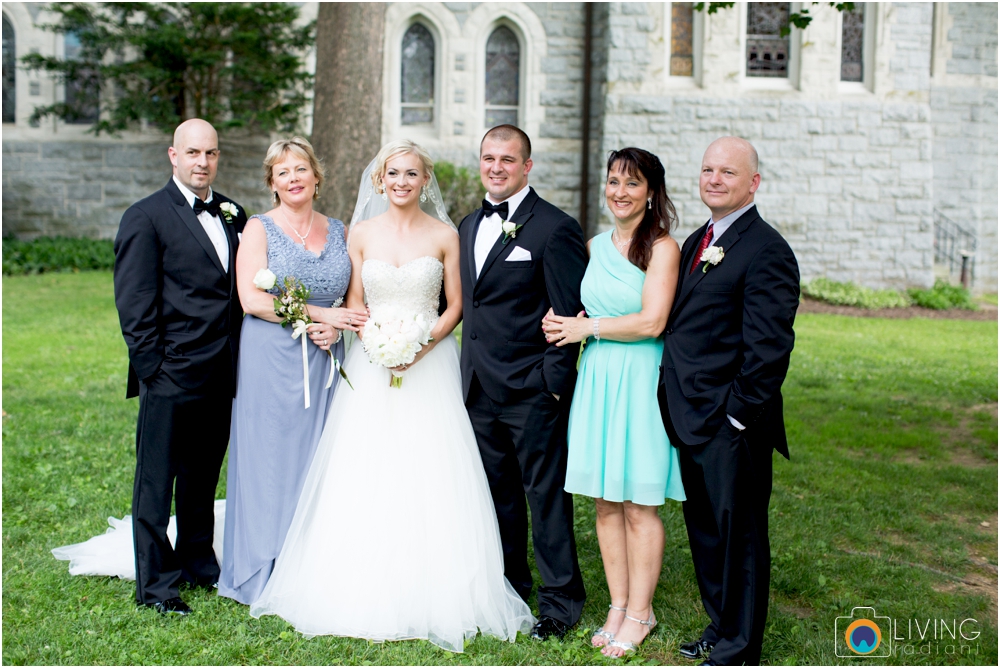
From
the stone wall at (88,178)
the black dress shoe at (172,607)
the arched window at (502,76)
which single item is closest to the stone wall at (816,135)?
the arched window at (502,76)

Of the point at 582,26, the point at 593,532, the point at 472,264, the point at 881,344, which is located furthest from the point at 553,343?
the point at 582,26

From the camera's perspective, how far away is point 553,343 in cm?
412

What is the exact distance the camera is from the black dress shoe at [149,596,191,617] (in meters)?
4.36

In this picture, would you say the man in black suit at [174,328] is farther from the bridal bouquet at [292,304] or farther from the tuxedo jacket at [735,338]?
the tuxedo jacket at [735,338]

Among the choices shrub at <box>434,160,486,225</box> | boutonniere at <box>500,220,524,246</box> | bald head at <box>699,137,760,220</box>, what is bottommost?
boutonniere at <box>500,220,524,246</box>

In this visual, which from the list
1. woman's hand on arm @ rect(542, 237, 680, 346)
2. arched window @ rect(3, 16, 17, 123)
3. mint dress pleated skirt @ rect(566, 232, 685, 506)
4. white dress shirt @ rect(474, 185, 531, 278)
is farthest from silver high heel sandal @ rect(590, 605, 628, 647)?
arched window @ rect(3, 16, 17, 123)

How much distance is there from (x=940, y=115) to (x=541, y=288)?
15.3 metres

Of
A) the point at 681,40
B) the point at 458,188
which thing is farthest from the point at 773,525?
the point at 681,40

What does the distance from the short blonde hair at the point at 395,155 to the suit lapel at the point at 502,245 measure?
0.53m

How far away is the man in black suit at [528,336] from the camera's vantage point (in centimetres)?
415

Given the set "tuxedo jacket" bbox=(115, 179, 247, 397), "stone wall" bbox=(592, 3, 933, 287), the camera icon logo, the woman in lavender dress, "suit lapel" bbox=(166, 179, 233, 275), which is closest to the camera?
the camera icon logo

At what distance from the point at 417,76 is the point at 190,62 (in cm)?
397

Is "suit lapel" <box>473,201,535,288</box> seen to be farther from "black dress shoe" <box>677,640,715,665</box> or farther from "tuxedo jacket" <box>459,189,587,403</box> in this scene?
"black dress shoe" <box>677,640,715,665</box>

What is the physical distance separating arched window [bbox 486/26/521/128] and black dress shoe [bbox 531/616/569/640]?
1291 centimetres
